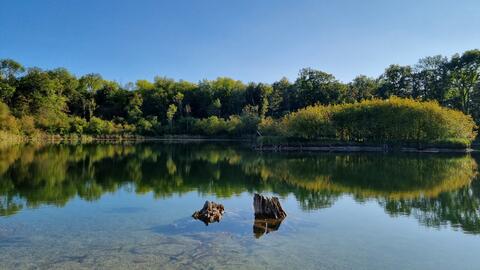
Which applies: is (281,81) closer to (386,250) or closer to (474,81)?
(474,81)

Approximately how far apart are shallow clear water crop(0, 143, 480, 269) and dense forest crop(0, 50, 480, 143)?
1235 inches

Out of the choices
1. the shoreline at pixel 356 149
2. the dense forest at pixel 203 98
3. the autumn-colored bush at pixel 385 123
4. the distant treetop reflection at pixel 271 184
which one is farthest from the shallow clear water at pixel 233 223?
the dense forest at pixel 203 98

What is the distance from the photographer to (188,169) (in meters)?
26.3

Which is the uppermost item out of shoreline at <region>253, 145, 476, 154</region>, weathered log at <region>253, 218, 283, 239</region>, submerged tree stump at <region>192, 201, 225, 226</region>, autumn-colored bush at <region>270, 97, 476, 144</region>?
autumn-colored bush at <region>270, 97, 476, 144</region>

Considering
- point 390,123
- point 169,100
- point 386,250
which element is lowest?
point 386,250

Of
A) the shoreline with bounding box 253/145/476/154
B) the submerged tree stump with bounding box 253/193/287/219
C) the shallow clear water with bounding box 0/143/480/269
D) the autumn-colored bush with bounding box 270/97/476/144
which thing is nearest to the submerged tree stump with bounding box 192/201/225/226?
the shallow clear water with bounding box 0/143/480/269

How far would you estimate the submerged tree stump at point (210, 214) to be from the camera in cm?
1201

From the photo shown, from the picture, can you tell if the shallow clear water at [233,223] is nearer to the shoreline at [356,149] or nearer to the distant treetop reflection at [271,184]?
the distant treetop reflection at [271,184]

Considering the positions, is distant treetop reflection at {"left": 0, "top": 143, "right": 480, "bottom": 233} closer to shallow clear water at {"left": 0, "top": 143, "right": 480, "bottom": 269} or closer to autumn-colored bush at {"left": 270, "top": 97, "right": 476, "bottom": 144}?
shallow clear water at {"left": 0, "top": 143, "right": 480, "bottom": 269}

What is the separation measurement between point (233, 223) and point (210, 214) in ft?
2.79

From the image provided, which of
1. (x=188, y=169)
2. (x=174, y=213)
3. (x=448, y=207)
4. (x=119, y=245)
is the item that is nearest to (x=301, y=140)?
(x=188, y=169)

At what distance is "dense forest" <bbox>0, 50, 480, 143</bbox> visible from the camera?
196 ft

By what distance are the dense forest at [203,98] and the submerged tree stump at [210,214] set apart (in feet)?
124

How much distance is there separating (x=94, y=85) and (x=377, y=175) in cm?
7893
